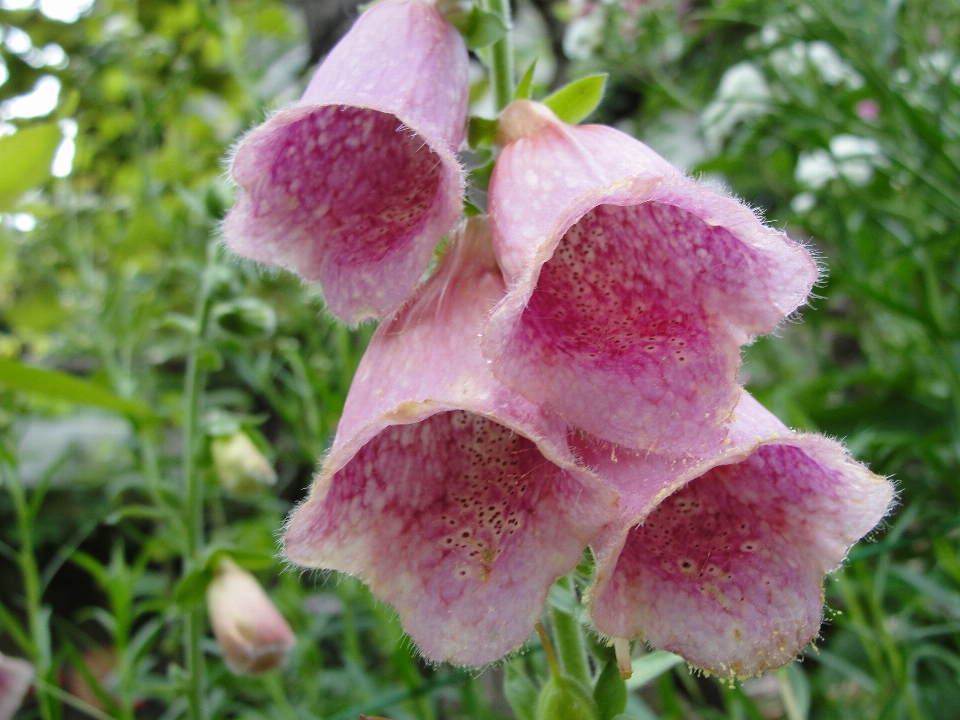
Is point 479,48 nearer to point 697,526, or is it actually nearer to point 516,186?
point 516,186

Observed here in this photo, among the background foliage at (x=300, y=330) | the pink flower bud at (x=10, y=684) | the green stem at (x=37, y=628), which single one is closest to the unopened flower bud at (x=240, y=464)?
the background foliage at (x=300, y=330)

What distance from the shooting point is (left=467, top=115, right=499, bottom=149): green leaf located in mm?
426

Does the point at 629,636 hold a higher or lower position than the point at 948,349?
higher

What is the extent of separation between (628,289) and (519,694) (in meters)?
0.23

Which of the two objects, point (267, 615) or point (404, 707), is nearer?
point (267, 615)

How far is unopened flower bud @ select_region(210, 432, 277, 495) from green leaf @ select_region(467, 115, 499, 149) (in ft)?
1.93

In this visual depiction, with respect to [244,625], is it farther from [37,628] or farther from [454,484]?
[454,484]

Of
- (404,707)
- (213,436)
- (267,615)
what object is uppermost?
(213,436)

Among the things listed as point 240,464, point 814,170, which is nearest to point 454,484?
point 240,464

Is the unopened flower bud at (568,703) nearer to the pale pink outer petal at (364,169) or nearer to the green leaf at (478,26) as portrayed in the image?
the pale pink outer petal at (364,169)

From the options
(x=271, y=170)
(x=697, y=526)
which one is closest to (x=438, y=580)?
(x=697, y=526)

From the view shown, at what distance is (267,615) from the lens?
865mm

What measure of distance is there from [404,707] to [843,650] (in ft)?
2.84

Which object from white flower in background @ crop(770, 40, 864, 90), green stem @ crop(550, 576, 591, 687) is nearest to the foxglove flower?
green stem @ crop(550, 576, 591, 687)
